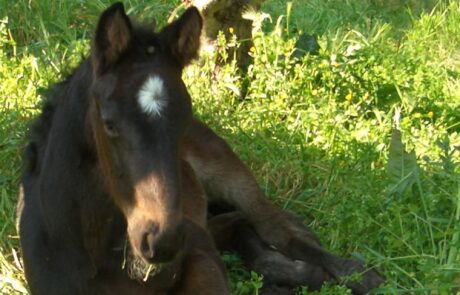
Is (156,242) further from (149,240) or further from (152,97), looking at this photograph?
(152,97)

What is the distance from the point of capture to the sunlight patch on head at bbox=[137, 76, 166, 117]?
3.67 m

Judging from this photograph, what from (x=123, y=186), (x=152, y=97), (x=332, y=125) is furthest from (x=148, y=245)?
(x=332, y=125)

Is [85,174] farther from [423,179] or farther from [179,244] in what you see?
[423,179]

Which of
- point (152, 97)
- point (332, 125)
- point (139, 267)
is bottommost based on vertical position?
point (332, 125)

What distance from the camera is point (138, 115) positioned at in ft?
12.0

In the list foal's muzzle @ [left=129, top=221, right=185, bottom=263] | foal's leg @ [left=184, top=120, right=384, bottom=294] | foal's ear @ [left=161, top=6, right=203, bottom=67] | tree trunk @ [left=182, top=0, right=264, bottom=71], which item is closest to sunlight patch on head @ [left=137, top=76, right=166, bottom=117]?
foal's ear @ [left=161, top=6, right=203, bottom=67]

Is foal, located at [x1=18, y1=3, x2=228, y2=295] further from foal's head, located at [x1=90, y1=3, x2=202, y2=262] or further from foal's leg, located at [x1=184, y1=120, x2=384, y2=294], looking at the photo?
foal's leg, located at [x1=184, y1=120, x2=384, y2=294]

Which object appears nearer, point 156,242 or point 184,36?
point 156,242

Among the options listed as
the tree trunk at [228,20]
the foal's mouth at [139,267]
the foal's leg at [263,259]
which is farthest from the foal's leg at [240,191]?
the tree trunk at [228,20]

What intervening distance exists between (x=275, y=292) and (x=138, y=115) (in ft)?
6.25

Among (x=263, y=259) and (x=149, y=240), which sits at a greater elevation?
(x=149, y=240)

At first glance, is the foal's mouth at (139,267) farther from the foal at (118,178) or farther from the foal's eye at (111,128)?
the foal's eye at (111,128)

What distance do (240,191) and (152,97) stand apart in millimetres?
2145

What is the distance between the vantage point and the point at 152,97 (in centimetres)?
369
